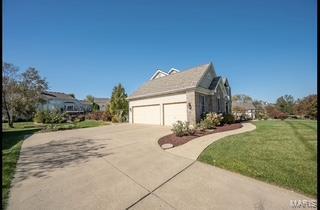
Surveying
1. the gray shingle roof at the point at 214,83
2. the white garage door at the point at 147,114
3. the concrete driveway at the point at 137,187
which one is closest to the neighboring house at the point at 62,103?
the white garage door at the point at 147,114

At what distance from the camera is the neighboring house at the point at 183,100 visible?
46.0ft

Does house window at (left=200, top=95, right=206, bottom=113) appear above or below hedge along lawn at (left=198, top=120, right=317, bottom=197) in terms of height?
above

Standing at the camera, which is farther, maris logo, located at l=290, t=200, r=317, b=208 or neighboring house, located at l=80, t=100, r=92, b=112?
neighboring house, located at l=80, t=100, r=92, b=112

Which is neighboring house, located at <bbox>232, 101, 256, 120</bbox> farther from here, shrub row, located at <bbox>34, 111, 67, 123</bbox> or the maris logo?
shrub row, located at <bbox>34, 111, 67, 123</bbox>

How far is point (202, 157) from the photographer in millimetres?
5656

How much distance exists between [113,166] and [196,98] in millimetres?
10298

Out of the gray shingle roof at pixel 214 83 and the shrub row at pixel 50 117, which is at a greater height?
the gray shingle roof at pixel 214 83

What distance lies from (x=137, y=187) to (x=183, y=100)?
37.1 ft

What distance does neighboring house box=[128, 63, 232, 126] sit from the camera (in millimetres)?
14023

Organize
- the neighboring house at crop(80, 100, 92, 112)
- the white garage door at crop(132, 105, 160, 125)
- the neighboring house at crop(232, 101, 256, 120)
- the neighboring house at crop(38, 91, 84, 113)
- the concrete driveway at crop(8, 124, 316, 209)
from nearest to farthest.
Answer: the concrete driveway at crop(8, 124, 316, 209) → the white garage door at crop(132, 105, 160, 125) → the neighboring house at crop(232, 101, 256, 120) → the neighboring house at crop(38, 91, 84, 113) → the neighboring house at crop(80, 100, 92, 112)

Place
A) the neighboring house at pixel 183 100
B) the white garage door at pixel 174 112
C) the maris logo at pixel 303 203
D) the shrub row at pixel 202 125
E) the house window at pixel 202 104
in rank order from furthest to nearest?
the house window at pixel 202 104 < the white garage door at pixel 174 112 < the neighboring house at pixel 183 100 < the shrub row at pixel 202 125 < the maris logo at pixel 303 203

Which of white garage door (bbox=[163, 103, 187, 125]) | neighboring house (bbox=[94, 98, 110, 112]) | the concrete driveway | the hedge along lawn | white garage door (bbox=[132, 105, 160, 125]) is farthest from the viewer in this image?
neighboring house (bbox=[94, 98, 110, 112])

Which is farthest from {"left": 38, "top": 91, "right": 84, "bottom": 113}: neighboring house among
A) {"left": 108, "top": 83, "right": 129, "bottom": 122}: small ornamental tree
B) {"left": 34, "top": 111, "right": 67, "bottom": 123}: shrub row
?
{"left": 108, "top": 83, "right": 129, "bottom": 122}: small ornamental tree

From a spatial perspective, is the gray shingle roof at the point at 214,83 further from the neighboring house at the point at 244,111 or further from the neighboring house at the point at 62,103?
the neighboring house at the point at 62,103
